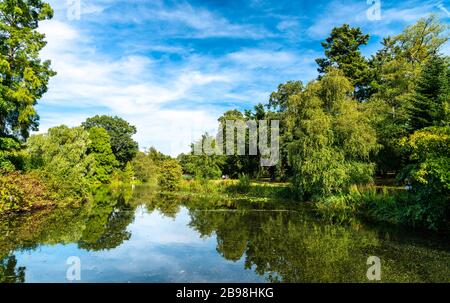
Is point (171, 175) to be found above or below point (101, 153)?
below

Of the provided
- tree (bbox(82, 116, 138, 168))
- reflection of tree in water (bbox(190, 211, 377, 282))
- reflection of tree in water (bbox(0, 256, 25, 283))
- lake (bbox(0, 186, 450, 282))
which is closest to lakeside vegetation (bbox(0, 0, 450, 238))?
lake (bbox(0, 186, 450, 282))

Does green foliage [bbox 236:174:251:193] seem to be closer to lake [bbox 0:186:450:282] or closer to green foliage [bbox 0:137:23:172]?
lake [bbox 0:186:450:282]

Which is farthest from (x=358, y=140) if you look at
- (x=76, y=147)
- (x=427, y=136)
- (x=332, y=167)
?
(x=76, y=147)

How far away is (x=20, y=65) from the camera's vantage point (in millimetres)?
17031

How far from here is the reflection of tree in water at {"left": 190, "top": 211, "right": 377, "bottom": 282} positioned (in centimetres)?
715

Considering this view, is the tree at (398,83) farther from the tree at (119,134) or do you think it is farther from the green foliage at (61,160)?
the tree at (119,134)

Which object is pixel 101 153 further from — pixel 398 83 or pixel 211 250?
pixel 211 250

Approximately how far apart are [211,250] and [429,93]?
13407 millimetres

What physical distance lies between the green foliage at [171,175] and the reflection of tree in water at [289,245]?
58.8 ft

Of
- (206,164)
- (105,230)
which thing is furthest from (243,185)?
(105,230)

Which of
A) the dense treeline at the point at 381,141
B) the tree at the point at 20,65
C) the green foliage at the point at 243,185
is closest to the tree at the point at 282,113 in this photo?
the dense treeline at the point at 381,141

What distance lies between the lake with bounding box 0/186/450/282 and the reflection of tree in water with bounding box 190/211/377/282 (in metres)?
0.03

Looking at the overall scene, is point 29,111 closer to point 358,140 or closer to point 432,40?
point 358,140

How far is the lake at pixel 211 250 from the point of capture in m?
6.90
